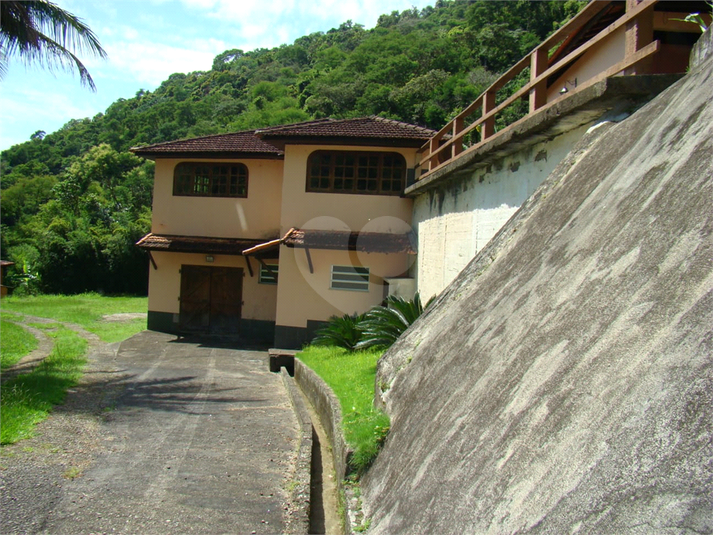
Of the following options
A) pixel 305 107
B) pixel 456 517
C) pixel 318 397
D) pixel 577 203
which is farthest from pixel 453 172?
pixel 305 107

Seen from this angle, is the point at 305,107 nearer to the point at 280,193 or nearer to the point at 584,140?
the point at 280,193

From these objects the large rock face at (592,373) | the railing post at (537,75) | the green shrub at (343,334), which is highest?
the railing post at (537,75)

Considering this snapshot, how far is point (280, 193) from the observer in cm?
1827

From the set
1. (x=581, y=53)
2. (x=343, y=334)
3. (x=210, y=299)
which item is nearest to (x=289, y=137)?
(x=343, y=334)

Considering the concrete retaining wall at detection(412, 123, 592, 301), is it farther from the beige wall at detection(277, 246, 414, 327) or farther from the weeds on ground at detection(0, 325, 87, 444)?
the weeds on ground at detection(0, 325, 87, 444)

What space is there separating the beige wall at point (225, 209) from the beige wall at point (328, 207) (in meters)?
2.12

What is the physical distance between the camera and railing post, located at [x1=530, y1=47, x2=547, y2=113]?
21.7 ft

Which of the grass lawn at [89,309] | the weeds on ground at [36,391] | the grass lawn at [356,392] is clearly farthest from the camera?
the grass lawn at [89,309]

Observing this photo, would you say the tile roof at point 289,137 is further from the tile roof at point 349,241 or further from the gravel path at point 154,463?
the gravel path at point 154,463

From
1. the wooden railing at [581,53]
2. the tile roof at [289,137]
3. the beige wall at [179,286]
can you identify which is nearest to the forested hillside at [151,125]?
the beige wall at [179,286]

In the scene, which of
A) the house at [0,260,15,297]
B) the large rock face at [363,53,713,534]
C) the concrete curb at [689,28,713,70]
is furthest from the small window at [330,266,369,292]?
the house at [0,260,15,297]

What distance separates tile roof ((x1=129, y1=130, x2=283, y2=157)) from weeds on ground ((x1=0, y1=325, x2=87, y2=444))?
6.78 metres

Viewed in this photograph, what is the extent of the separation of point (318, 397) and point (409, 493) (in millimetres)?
5644

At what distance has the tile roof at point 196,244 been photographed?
17.7m
